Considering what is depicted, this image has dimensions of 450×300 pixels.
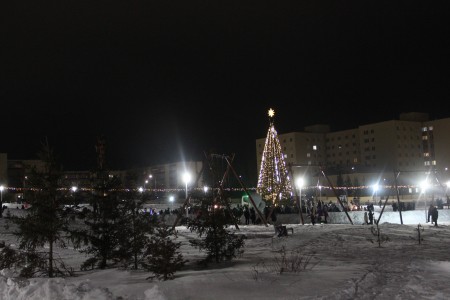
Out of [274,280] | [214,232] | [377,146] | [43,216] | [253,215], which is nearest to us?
[274,280]

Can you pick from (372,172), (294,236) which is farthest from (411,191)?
(294,236)

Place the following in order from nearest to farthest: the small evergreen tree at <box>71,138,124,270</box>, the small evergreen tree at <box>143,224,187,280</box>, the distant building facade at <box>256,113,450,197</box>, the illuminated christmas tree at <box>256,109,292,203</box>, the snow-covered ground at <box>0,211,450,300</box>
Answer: the snow-covered ground at <box>0,211,450,300</box>, the small evergreen tree at <box>143,224,187,280</box>, the small evergreen tree at <box>71,138,124,270</box>, the illuminated christmas tree at <box>256,109,292,203</box>, the distant building facade at <box>256,113,450,197</box>

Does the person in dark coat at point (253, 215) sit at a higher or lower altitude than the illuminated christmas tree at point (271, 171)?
lower

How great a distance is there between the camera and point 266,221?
2956 cm

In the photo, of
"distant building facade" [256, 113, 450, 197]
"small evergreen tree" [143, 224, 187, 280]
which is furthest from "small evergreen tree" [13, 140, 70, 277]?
"distant building facade" [256, 113, 450, 197]

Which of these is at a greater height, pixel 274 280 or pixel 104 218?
pixel 104 218

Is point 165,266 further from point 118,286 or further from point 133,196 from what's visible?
point 133,196

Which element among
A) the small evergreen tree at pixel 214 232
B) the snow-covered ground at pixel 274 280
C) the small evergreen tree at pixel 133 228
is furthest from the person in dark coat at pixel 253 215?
the small evergreen tree at pixel 133 228

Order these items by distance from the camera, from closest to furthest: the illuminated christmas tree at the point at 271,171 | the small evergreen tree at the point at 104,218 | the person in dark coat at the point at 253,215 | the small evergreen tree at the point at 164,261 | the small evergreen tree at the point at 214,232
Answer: the small evergreen tree at the point at 164,261 → the small evergreen tree at the point at 214,232 → the small evergreen tree at the point at 104,218 → the person in dark coat at the point at 253,215 → the illuminated christmas tree at the point at 271,171

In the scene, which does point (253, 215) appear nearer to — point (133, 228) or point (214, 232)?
point (214, 232)

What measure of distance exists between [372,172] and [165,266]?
9424 centimetres

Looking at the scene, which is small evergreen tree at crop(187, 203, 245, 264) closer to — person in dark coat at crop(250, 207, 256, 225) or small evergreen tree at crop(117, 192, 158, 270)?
small evergreen tree at crop(117, 192, 158, 270)

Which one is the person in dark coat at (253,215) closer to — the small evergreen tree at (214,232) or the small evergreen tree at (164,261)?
the small evergreen tree at (214,232)

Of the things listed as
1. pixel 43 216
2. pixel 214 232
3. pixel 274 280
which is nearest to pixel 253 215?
pixel 214 232
